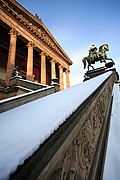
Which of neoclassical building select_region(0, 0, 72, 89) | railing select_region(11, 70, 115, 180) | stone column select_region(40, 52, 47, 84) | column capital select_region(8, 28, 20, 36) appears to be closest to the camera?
railing select_region(11, 70, 115, 180)

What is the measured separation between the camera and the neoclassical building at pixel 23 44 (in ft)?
44.4

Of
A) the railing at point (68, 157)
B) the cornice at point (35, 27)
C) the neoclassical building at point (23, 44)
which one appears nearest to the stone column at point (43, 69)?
the neoclassical building at point (23, 44)

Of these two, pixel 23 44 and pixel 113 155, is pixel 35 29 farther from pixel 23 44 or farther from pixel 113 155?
pixel 113 155

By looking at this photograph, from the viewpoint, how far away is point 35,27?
1795 centimetres

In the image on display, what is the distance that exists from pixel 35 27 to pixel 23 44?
2.46 meters

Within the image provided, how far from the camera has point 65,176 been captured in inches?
42.1

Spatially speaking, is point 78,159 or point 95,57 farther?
point 95,57

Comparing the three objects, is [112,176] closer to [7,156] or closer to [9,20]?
[7,156]

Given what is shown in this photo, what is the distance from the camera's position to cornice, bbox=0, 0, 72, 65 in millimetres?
14236

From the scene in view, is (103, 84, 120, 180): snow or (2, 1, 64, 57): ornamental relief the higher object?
(2, 1, 64, 57): ornamental relief

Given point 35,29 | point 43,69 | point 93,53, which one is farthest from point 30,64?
point 93,53

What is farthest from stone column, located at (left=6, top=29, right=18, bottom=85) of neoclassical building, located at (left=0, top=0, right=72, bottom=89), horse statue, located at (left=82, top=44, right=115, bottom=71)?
horse statue, located at (left=82, top=44, right=115, bottom=71)

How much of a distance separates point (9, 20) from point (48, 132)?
50.0 feet

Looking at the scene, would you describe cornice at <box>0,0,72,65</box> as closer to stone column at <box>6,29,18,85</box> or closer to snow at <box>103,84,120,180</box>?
stone column at <box>6,29,18,85</box>
